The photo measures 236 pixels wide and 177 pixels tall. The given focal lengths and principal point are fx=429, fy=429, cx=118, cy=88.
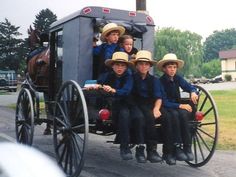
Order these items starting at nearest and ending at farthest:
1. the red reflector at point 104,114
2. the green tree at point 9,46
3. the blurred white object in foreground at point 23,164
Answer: the blurred white object in foreground at point 23,164 → the red reflector at point 104,114 → the green tree at point 9,46

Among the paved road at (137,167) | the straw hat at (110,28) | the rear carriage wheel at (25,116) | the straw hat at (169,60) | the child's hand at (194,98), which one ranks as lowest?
the paved road at (137,167)

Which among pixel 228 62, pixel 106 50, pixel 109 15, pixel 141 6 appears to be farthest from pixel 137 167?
pixel 228 62

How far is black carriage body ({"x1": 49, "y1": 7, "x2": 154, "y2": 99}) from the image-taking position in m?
7.07

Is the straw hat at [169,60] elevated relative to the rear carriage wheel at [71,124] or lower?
elevated

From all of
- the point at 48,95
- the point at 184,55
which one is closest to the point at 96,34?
the point at 48,95

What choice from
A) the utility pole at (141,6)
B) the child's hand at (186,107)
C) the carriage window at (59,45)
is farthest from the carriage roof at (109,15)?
the utility pole at (141,6)

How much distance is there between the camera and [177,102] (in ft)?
21.8

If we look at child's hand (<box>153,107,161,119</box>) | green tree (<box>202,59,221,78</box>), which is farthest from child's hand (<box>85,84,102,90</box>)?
green tree (<box>202,59,221,78</box>)

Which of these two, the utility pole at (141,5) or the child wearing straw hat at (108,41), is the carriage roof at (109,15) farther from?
the utility pole at (141,5)

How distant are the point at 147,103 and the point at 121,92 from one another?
0.46 metres

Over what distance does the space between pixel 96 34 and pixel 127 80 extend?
5.05 feet

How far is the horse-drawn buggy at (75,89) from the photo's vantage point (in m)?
5.97

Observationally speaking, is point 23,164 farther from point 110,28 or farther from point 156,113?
point 110,28

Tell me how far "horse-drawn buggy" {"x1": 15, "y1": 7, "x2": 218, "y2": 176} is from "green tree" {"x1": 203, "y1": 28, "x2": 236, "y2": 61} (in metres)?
136
